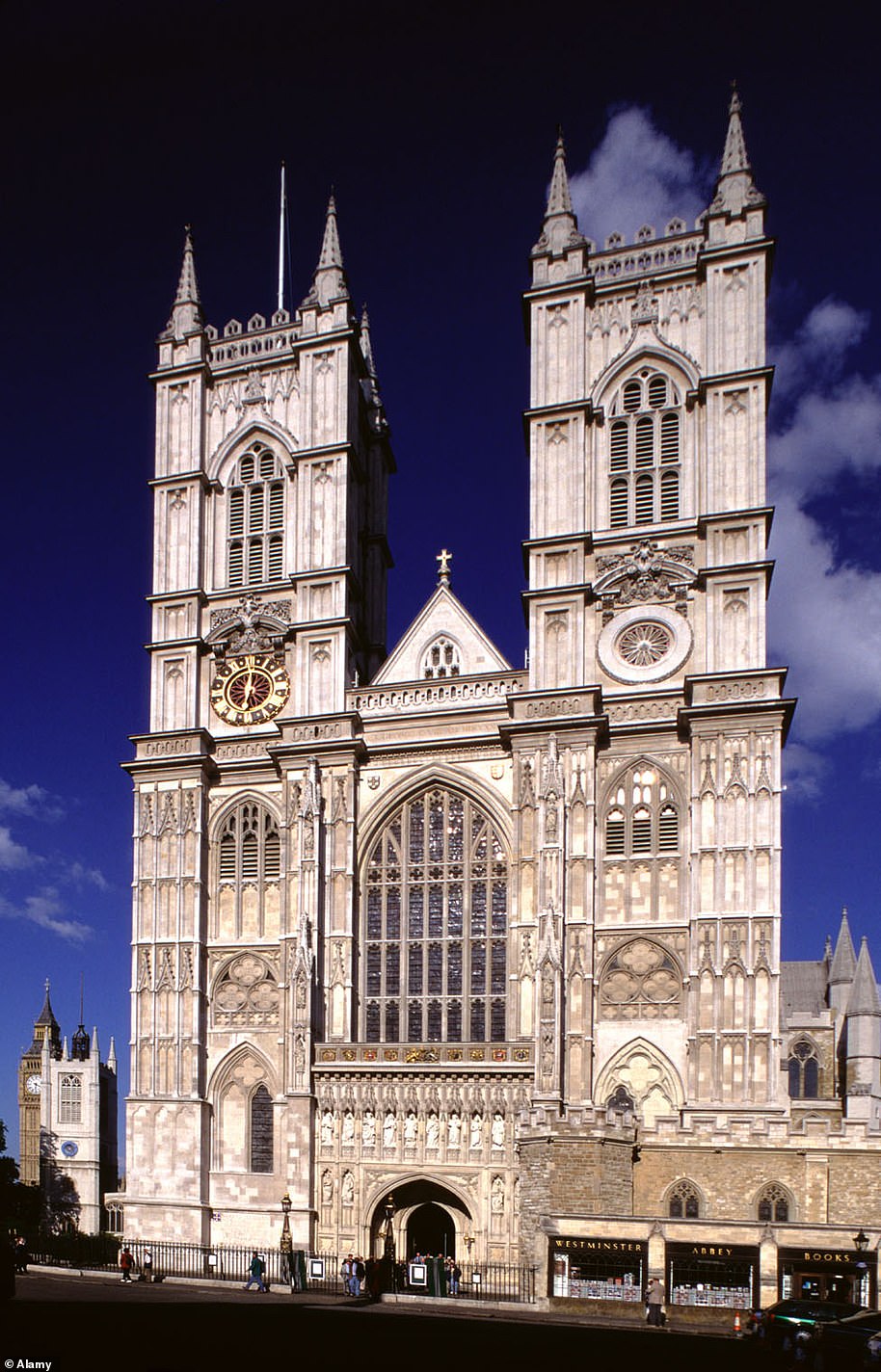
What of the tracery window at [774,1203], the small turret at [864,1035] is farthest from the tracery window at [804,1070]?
the tracery window at [774,1203]

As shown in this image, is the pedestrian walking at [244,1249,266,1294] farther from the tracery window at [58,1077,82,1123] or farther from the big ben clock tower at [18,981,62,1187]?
the big ben clock tower at [18,981,62,1187]

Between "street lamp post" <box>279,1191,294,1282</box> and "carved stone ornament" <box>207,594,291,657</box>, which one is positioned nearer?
"street lamp post" <box>279,1191,294,1282</box>

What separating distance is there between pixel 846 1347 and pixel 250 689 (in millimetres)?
28304

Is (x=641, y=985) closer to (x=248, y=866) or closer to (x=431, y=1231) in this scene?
(x=431, y=1231)

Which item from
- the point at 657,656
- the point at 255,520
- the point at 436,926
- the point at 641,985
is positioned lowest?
the point at 641,985

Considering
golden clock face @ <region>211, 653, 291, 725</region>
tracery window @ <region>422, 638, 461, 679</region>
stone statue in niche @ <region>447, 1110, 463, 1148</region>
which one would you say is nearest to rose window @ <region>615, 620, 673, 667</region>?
tracery window @ <region>422, 638, 461, 679</region>

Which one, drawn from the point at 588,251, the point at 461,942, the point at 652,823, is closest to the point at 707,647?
the point at 652,823

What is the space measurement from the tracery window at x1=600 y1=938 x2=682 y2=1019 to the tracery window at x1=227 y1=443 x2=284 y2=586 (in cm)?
1704

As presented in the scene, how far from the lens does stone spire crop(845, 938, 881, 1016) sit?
60.4 meters

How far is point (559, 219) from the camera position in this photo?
Answer: 44.1m

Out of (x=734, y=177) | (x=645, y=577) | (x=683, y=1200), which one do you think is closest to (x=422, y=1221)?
(x=683, y=1200)

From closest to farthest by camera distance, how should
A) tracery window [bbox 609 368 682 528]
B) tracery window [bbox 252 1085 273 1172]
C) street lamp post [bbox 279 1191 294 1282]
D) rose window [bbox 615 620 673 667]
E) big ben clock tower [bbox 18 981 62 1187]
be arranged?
street lamp post [bbox 279 1191 294 1282], tracery window [bbox 252 1085 273 1172], rose window [bbox 615 620 673 667], tracery window [bbox 609 368 682 528], big ben clock tower [bbox 18 981 62 1187]

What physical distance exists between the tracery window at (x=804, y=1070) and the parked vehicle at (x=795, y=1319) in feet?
127

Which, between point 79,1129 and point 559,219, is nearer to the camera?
point 559,219
